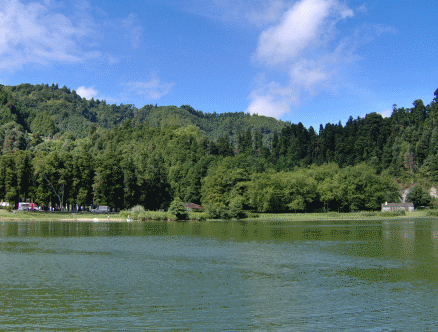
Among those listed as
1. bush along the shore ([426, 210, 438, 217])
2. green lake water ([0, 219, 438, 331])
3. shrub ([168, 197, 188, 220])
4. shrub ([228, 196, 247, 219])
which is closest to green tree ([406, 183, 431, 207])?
bush along the shore ([426, 210, 438, 217])

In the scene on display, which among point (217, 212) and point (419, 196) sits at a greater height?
point (419, 196)

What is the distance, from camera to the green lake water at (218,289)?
18.7 meters

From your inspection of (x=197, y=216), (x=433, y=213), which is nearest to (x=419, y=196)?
(x=433, y=213)

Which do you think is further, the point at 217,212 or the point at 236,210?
the point at 236,210

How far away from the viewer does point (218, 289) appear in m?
25.2

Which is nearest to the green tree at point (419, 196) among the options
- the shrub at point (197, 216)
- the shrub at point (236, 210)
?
the shrub at point (236, 210)

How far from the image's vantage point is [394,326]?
18.2m

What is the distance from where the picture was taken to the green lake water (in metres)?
18.7

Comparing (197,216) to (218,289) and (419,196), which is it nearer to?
(218,289)

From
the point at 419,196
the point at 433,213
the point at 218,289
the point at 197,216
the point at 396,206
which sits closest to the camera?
the point at 218,289

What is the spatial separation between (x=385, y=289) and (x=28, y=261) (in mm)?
26931

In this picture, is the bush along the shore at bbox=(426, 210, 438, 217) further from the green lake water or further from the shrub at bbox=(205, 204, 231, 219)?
the green lake water

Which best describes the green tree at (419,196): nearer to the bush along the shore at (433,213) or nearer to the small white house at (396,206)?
the small white house at (396,206)

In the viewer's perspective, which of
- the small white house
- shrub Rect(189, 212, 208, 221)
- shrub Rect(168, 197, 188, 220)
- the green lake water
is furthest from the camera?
the small white house
